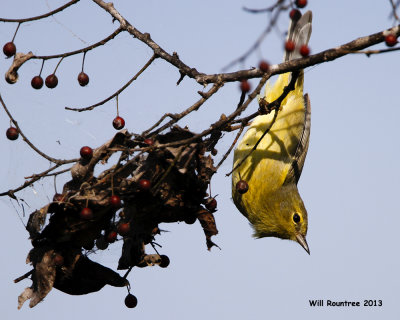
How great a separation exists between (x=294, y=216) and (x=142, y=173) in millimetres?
3803

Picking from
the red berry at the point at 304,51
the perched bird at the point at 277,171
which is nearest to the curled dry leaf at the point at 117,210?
the red berry at the point at 304,51

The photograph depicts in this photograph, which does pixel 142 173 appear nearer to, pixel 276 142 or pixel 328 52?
pixel 328 52

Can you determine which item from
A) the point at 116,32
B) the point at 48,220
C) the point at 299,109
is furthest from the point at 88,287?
the point at 299,109

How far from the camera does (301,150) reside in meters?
7.32

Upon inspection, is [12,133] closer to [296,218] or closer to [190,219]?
[190,219]

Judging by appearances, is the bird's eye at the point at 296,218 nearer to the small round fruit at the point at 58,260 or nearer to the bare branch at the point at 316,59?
the bare branch at the point at 316,59

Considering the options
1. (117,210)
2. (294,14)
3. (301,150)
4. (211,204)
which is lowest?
(117,210)

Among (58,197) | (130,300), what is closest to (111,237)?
(58,197)

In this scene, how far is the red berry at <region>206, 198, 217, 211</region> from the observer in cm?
433

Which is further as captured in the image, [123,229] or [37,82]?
[37,82]

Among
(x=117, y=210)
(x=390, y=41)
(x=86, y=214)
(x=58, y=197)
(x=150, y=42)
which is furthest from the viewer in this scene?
(x=150, y=42)

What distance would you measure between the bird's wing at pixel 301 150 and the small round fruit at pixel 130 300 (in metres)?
3.19

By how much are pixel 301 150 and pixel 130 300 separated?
348 centimetres

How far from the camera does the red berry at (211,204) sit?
433 centimetres
